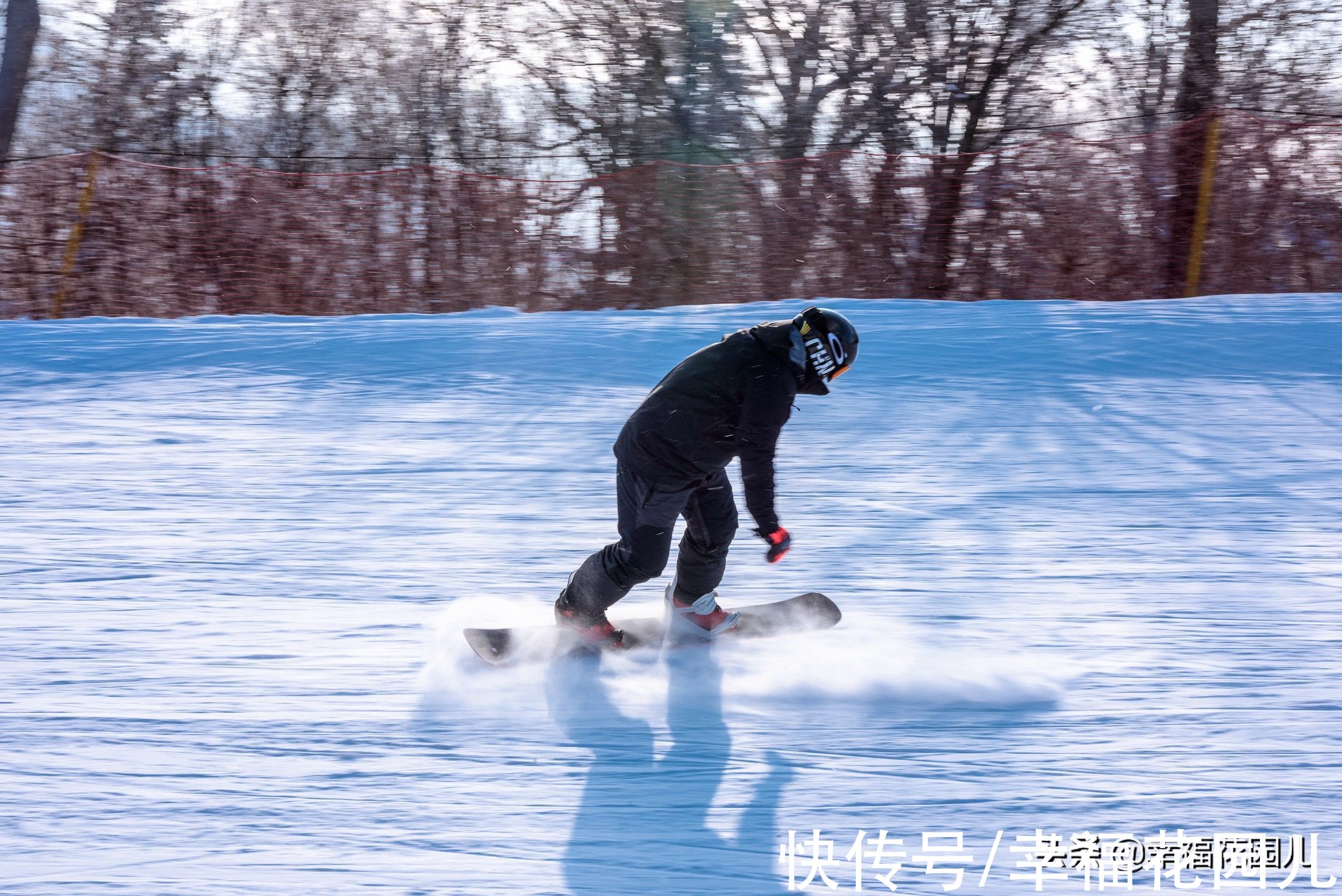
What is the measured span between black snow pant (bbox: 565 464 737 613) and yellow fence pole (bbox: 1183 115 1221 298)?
279 inches

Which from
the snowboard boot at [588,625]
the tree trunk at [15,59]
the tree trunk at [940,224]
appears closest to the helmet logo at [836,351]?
the snowboard boot at [588,625]

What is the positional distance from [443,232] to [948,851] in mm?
8367

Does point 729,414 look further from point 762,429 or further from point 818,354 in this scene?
point 818,354

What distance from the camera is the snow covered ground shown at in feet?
7.95

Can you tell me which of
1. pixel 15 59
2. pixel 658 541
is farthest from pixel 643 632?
pixel 15 59

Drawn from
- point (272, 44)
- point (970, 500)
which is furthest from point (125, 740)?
point (272, 44)

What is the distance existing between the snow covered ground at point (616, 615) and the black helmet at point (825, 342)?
91 cm

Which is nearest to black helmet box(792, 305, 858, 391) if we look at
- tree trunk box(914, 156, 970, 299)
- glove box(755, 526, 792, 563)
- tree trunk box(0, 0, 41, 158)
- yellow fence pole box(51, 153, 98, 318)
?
glove box(755, 526, 792, 563)

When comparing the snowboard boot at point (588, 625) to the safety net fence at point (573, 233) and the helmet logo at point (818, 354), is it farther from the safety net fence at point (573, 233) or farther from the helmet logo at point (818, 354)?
the safety net fence at point (573, 233)

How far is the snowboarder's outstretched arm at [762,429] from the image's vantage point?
9.55ft

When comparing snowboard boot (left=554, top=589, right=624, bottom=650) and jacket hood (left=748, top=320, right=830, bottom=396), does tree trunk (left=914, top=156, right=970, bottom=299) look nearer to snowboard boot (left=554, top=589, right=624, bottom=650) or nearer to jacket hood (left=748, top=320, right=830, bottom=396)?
jacket hood (left=748, top=320, right=830, bottom=396)

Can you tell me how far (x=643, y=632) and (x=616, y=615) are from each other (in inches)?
10.4

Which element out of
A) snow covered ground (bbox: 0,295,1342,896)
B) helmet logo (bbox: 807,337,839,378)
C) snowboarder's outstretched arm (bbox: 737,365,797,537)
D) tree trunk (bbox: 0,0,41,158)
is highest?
tree trunk (bbox: 0,0,41,158)

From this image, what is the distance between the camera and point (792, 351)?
2.97 m
